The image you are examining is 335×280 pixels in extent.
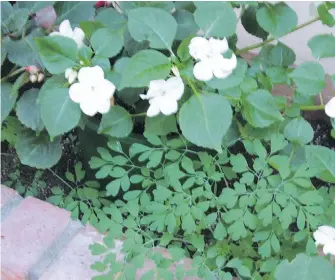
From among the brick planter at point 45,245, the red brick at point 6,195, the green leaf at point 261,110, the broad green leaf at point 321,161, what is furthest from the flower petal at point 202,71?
the red brick at point 6,195

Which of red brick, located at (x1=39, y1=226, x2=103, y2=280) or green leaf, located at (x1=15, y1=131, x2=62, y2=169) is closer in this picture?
red brick, located at (x1=39, y1=226, x2=103, y2=280)

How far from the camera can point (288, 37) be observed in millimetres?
1577

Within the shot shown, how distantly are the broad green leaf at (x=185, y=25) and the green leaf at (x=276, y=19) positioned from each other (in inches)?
4.6

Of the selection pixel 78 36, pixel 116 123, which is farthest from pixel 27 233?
pixel 78 36

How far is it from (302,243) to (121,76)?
1.38ft

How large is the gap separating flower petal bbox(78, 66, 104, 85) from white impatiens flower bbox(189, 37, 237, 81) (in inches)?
5.8

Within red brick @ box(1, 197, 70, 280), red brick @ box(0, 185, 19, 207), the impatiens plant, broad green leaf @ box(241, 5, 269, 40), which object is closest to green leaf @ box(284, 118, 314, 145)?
the impatiens plant

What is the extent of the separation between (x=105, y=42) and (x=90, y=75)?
0.25 feet

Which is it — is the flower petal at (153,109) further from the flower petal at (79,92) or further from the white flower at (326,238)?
the white flower at (326,238)

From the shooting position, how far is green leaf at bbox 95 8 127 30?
1.04m

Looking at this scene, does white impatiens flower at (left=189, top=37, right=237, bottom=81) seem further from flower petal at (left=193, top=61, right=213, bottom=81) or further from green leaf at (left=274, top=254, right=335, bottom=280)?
green leaf at (left=274, top=254, right=335, bottom=280)

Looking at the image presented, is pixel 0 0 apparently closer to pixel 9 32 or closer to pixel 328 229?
pixel 9 32

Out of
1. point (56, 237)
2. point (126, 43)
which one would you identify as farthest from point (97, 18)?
A: point (56, 237)

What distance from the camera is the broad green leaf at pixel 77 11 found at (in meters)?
1.08
